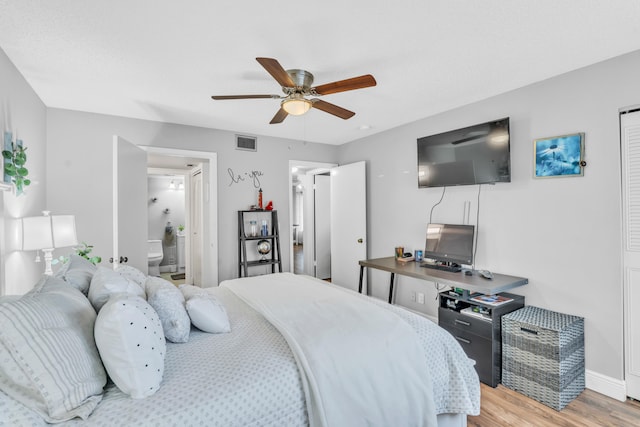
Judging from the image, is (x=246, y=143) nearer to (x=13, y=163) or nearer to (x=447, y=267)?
(x=13, y=163)

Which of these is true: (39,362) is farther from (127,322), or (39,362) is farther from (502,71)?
(502,71)

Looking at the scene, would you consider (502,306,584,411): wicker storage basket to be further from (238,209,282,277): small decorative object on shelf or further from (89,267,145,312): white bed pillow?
(238,209,282,277): small decorative object on shelf

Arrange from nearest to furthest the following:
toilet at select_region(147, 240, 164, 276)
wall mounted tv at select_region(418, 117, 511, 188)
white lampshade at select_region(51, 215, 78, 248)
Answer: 1. white lampshade at select_region(51, 215, 78, 248)
2. wall mounted tv at select_region(418, 117, 511, 188)
3. toilet at select_region(147, 240, 164, 276)

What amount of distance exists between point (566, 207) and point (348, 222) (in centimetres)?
273

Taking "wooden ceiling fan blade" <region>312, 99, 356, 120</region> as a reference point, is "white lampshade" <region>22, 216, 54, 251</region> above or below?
below

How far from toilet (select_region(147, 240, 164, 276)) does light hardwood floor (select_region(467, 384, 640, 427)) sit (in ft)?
18.6

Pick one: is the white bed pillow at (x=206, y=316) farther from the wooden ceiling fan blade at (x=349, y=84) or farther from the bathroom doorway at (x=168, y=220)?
the bathroom doorway at (x=168, y=220)

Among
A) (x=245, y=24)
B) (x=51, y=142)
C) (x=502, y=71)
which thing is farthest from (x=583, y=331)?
(x=51, y=142)

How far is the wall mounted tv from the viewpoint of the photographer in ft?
9.25

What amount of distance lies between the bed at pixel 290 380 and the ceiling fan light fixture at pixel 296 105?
1.46 meters

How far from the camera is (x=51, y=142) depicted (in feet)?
10.3

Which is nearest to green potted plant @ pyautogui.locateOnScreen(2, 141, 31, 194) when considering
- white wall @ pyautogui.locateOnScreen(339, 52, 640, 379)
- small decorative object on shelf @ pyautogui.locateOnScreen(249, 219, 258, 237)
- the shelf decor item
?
the shelf decor item

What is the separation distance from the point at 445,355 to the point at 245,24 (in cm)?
225

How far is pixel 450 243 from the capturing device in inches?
127
